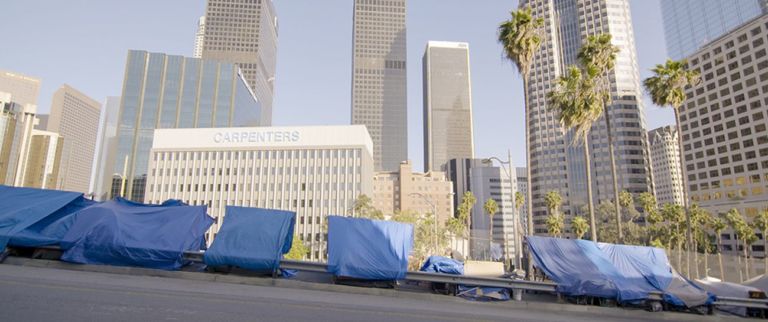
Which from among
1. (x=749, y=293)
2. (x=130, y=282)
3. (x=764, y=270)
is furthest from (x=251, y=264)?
(x=764, y=270)

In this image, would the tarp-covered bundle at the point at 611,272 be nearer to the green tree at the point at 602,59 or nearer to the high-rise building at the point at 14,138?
the green tree at the point at 602,59

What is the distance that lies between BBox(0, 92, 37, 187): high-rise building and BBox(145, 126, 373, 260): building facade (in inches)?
4186

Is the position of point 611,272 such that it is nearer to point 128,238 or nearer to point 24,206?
point 128,238

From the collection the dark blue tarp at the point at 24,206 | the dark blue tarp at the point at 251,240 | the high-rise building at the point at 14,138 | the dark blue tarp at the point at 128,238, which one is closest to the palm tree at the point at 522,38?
the dark blue tarp at the point at 251,240

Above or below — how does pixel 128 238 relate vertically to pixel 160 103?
below

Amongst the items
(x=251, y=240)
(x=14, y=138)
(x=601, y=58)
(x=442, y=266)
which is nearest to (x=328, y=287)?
(x=251, y=240)

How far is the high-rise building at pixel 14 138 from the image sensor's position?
17300 cm

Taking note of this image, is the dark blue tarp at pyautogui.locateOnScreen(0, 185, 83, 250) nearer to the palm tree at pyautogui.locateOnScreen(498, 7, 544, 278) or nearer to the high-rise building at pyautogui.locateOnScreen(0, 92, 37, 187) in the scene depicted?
the palm tree at pyautogui.locateOnScreen(498, 7, 544, 278)

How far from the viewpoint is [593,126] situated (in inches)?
6058

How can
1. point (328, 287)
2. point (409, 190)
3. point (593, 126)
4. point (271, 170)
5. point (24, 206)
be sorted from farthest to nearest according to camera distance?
point (409, 190) < point (593, 126) < point (271, 170) < point (24, 206) < point (328, 287)

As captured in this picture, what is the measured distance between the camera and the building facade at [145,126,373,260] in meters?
111

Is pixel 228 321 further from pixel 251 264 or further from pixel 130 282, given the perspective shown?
pixel 251 264

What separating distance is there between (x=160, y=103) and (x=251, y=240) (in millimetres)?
158379

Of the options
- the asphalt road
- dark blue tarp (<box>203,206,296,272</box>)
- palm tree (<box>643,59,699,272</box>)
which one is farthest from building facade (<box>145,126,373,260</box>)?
the asphalt road
